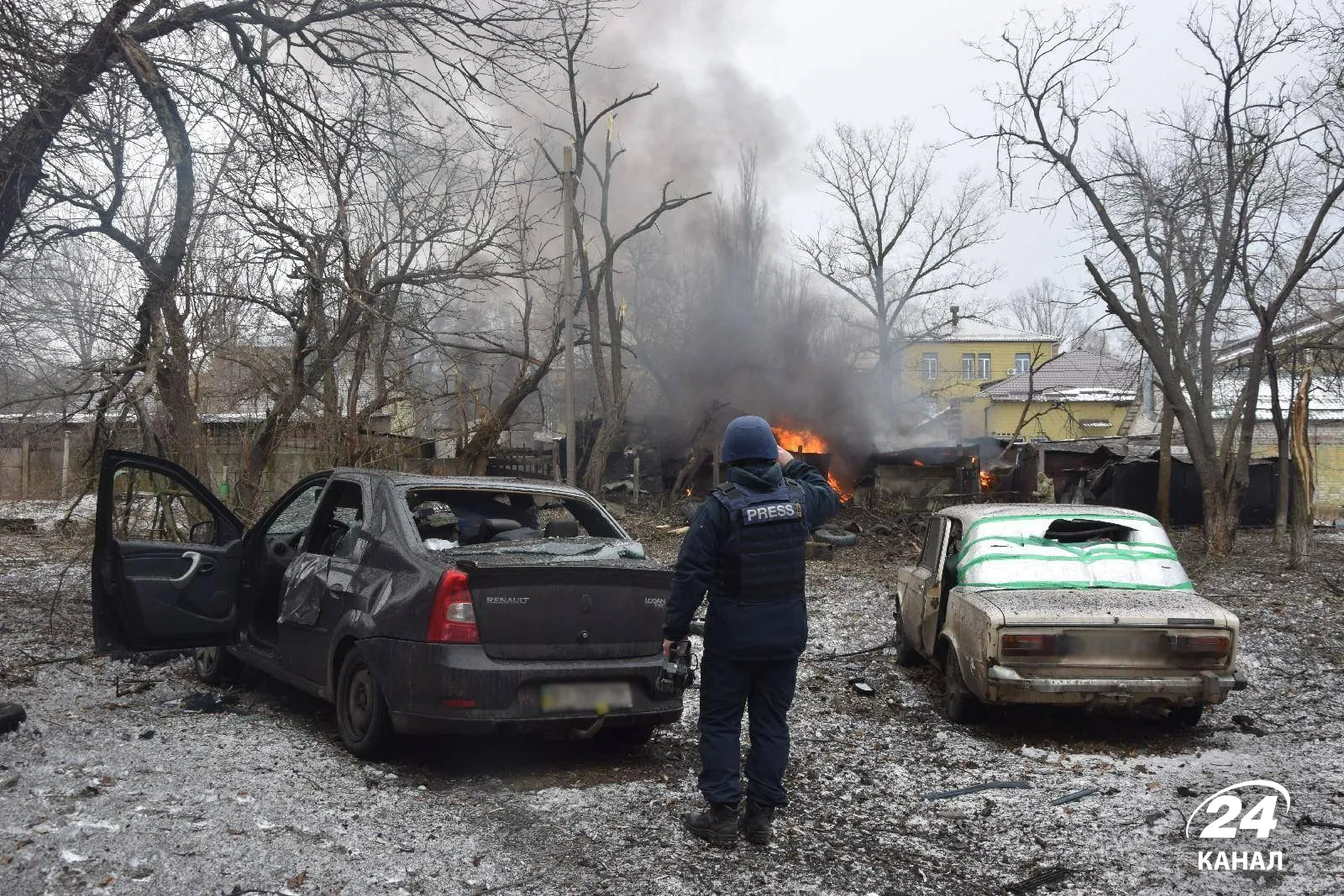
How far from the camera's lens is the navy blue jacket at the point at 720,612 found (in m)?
4.07

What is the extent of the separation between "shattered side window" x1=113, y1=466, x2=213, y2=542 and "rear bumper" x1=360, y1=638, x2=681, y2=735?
5.82 metres

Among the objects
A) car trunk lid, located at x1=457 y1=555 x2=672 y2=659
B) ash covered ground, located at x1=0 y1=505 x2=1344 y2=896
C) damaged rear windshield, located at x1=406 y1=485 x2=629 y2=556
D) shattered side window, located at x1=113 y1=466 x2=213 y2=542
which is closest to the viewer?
ash covered ground, located at x1=0 y1=505 x2=1344 y2=896

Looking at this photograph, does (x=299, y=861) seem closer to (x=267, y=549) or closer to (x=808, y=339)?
(x=267, y=549)

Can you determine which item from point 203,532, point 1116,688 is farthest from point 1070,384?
point 203,532

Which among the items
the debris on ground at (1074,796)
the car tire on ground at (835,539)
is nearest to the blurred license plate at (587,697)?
the debris on ground at (1074,796)

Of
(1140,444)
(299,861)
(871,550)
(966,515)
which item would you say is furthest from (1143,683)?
(1140,444)

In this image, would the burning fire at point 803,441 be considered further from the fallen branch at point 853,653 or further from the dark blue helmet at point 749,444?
the dark blue helmet at point 749,444

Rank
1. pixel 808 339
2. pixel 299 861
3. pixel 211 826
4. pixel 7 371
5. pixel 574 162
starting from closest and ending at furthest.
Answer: pixel 299 861 < pixel 211 826 < pixel 7 371 < pixel 574 162 < pixel 808 339

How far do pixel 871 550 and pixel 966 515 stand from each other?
31.5 ft

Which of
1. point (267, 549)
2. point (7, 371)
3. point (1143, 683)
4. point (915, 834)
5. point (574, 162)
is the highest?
point (574, 162)

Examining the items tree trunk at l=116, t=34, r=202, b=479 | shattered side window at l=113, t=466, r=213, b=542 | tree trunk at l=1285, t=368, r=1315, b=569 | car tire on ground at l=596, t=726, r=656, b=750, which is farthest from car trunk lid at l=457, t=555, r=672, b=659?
tree trunk at l=1285, t=368, r=1315, b=569

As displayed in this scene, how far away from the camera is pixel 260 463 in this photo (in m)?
11.5

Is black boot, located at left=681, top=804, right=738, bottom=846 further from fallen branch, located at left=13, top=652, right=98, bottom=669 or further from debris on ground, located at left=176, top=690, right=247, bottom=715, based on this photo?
fallen branch, located at left=13, top=652, right=98, bottom=669

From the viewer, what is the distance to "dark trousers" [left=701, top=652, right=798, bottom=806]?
4121 millimetres
